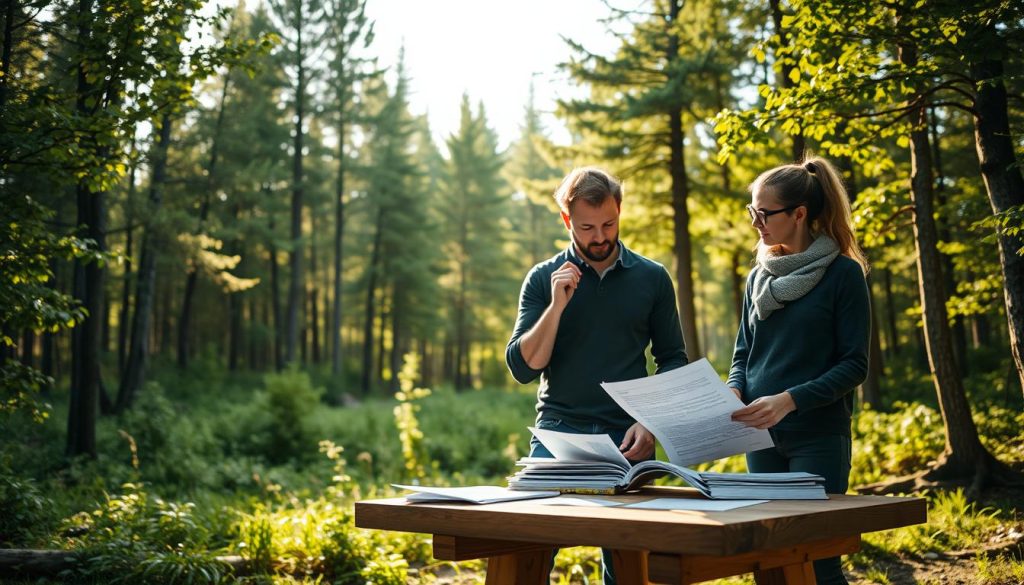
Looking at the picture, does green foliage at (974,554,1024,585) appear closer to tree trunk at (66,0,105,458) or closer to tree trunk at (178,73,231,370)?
tree trunk at (66,0,105,458)

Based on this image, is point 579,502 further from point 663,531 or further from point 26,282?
point 26,282

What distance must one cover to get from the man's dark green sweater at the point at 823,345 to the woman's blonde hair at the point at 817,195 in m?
0.14

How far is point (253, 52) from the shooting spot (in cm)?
667

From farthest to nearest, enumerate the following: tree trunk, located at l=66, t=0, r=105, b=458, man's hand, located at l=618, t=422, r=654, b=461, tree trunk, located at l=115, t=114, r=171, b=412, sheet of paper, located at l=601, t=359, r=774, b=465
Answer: tree trunk, located at l=115, t=114, r=171, b=412 < tree trunk, located at l=66, t=0, r=105, b=458 < man's hand, located at l=618, t=422, r=654, b=461 < sheet of paper, located at l=601, t=359, r=774, b=465

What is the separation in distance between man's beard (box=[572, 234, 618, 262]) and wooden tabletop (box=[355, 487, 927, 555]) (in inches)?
43.2

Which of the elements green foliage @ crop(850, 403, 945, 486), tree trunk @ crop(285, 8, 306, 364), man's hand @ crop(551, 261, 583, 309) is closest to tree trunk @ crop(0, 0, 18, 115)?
man's hand @ crop(551, 261, 583, 309)

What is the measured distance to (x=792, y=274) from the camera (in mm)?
2936

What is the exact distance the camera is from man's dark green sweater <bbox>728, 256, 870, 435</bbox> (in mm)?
2770

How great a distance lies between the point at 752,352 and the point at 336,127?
2683 centimetres

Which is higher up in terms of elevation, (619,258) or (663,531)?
(619,258)

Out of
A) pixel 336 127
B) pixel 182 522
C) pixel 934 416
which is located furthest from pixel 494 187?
pixel 182 522

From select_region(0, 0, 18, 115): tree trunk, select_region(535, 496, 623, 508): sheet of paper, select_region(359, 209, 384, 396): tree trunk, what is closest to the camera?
select_region(535, 496, 623, 508): sheet of paper

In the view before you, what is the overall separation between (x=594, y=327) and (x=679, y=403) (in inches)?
32.6

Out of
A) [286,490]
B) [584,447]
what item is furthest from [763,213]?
[286,490]
